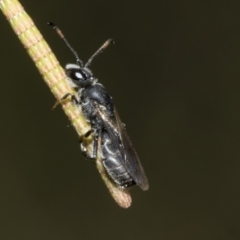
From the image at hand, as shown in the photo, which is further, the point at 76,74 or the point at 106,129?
the point at 106,129

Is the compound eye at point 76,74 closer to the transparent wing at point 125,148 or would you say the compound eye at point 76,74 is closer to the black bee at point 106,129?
the black bee at point 106,129

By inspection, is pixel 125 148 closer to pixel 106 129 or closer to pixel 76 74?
pixel 106 129

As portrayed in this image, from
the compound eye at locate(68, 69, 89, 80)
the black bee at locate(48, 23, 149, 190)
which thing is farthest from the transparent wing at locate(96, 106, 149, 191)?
the compound eye at locate(68, 69, 89, 80)

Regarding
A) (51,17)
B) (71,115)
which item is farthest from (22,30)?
(51,17)

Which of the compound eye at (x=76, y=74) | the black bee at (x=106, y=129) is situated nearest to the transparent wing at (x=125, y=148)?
the black bee at (x=106, y=129)

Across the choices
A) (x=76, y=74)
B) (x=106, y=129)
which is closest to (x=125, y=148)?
(x=106, y=129)

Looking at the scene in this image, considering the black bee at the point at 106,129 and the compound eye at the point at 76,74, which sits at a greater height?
the compound eye at the point at 76,74

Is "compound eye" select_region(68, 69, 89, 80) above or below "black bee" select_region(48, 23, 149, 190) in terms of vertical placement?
above

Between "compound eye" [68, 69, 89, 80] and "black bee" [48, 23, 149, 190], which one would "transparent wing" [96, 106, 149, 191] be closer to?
"black bee" [48, 23, 149, 190]
